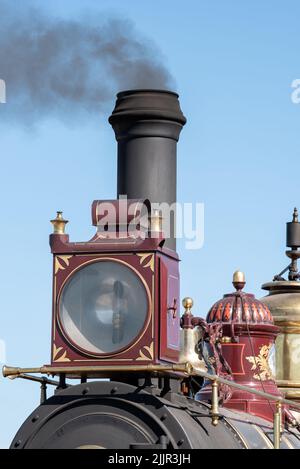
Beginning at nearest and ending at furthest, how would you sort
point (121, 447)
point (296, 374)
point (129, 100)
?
point (121, 447), point (129, 100), point (296, 374)

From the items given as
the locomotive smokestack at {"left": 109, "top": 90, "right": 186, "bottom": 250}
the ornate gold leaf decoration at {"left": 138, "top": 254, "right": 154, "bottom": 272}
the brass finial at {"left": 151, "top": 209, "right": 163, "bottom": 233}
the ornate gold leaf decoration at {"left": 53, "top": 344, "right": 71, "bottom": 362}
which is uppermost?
the locomotive smokestack at {"left": 109, "top": 90, "right": 186, "bottom": 250}

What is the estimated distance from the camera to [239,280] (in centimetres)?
1551

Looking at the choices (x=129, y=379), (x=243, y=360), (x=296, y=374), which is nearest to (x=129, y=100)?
(x=129, y=379)

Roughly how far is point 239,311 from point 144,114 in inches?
117

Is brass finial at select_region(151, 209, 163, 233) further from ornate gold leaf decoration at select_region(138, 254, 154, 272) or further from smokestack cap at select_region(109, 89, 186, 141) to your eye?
smokestack cap at select_region(109, 89, 186, 141)

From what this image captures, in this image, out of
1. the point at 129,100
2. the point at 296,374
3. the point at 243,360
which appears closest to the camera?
the point at 129,100

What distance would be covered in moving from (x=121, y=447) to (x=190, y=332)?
4.08 metres

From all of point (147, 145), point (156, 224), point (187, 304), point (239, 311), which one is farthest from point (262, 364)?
point (156, 224)

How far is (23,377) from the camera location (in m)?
12.0

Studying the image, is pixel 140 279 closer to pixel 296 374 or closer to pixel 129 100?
pixel 129 100

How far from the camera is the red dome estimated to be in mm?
15000

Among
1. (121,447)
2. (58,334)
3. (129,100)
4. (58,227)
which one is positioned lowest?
(121,447)

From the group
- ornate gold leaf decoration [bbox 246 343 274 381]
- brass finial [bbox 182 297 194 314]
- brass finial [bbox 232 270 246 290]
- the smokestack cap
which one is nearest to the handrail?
the smokestack cap

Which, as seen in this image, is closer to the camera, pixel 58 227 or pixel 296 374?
pixel 58 227
